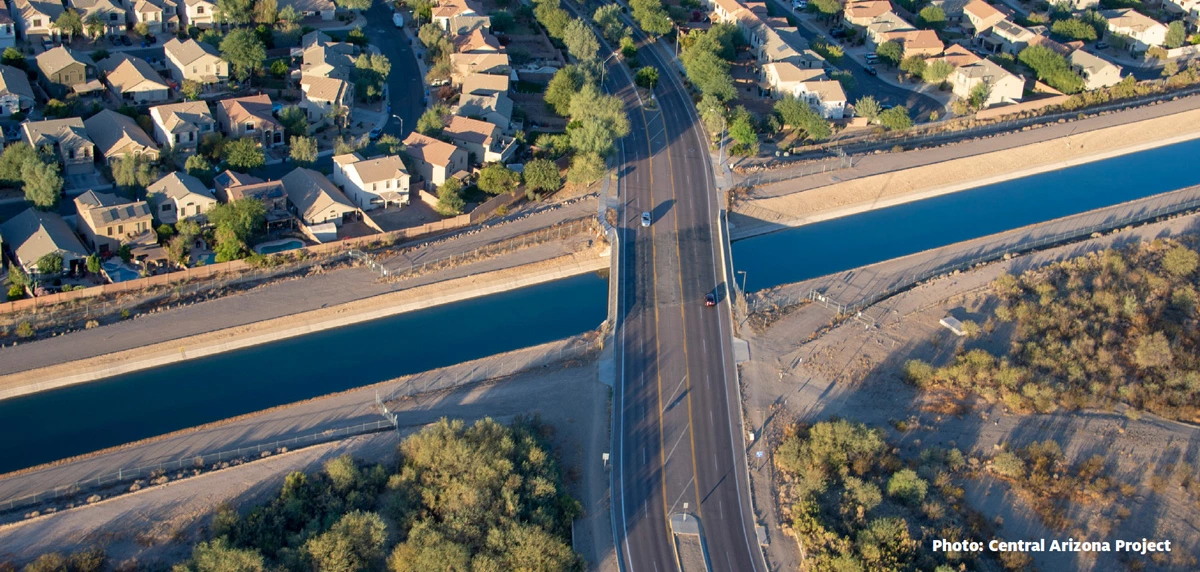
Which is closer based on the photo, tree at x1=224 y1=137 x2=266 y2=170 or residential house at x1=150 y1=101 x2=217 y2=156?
tree at x1=224 y1=137 x2=266 y2=170

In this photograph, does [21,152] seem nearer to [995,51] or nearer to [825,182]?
[825,182]

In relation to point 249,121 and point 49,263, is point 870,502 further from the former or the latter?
point 249,121

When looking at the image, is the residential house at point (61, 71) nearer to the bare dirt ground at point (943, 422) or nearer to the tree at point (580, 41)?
the tree at point (580, 41)

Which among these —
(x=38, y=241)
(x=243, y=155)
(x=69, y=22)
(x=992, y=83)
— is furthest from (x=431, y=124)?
(x=992, y=83)

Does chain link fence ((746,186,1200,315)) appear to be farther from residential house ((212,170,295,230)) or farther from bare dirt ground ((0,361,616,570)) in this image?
residential house ((212,170,295,230))

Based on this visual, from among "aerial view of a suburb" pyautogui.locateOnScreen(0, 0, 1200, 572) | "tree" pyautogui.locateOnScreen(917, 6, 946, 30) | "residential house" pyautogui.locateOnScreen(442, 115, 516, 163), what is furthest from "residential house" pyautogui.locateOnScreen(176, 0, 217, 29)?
"tree" pyautogui.locateOnScreen(917, 6, 946, 30)

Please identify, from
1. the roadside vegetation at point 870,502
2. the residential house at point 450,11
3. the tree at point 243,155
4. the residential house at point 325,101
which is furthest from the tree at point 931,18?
the tree at point 243,155

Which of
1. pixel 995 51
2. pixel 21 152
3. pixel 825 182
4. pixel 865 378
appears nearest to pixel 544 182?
pixel 825 182
